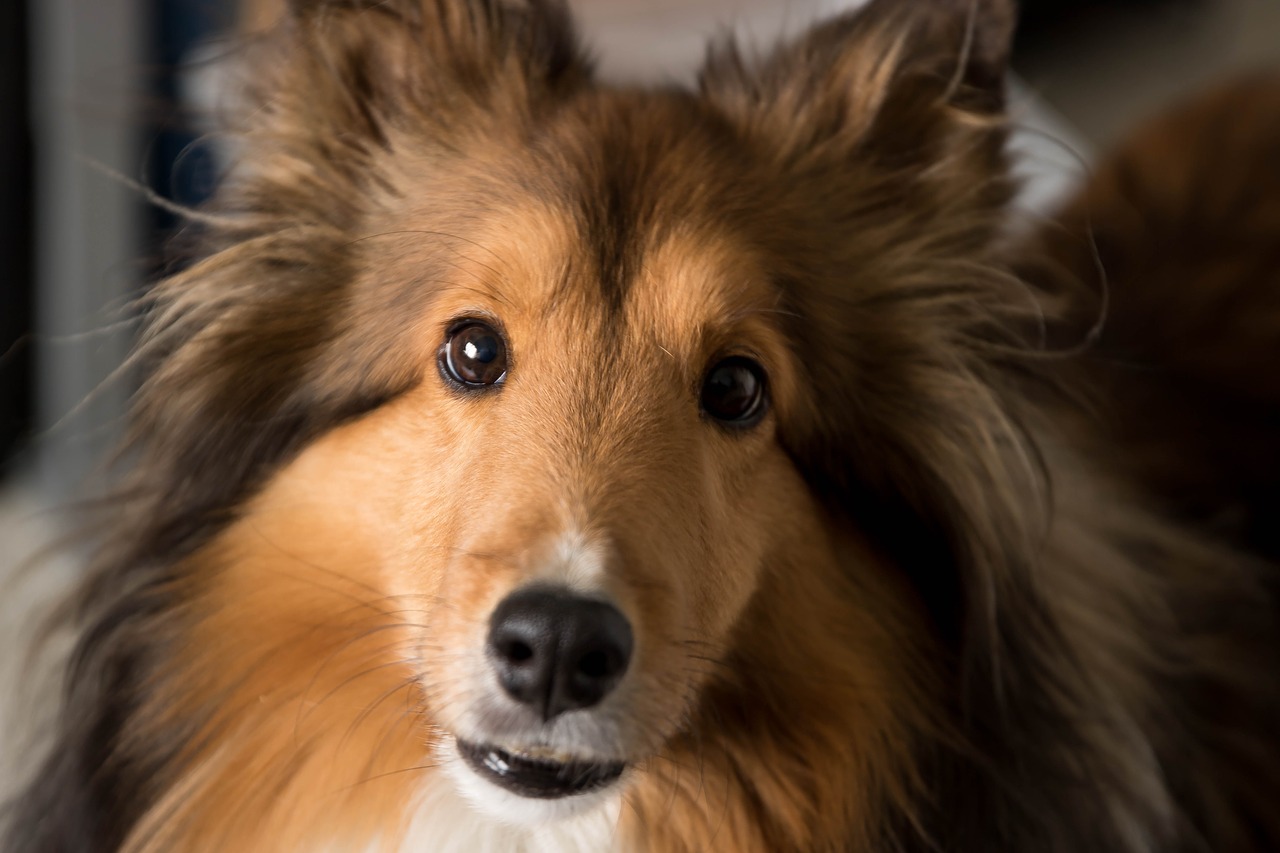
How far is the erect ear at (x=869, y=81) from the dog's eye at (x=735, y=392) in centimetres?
38

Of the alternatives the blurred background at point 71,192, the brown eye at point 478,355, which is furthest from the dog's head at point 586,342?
the blurred background at point 71,192

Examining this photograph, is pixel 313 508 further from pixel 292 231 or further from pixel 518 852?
pixel 518 852

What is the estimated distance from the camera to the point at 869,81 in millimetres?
1836

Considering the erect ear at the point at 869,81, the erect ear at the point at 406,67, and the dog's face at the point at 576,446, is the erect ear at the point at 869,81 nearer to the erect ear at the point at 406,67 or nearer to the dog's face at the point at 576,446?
the dog's face at the point at 576,446

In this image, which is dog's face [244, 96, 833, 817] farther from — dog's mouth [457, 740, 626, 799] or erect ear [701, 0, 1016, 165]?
erect ear [701, 0, 1016, 165]

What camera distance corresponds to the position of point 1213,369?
2.46 meters

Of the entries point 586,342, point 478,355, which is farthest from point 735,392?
point 478,355

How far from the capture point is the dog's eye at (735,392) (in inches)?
64.3

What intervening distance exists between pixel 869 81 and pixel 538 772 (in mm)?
1089

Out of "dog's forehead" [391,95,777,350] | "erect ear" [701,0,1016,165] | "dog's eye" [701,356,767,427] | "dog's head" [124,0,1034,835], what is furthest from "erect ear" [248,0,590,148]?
"dog's eye" [701,356,767,427]

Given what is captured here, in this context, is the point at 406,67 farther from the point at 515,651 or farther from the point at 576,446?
the point at 515,651

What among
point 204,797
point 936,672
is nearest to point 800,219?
point 936,672

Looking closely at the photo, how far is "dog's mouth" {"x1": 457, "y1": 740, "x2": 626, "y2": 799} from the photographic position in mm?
1500

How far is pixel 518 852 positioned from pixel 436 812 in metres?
0.13
